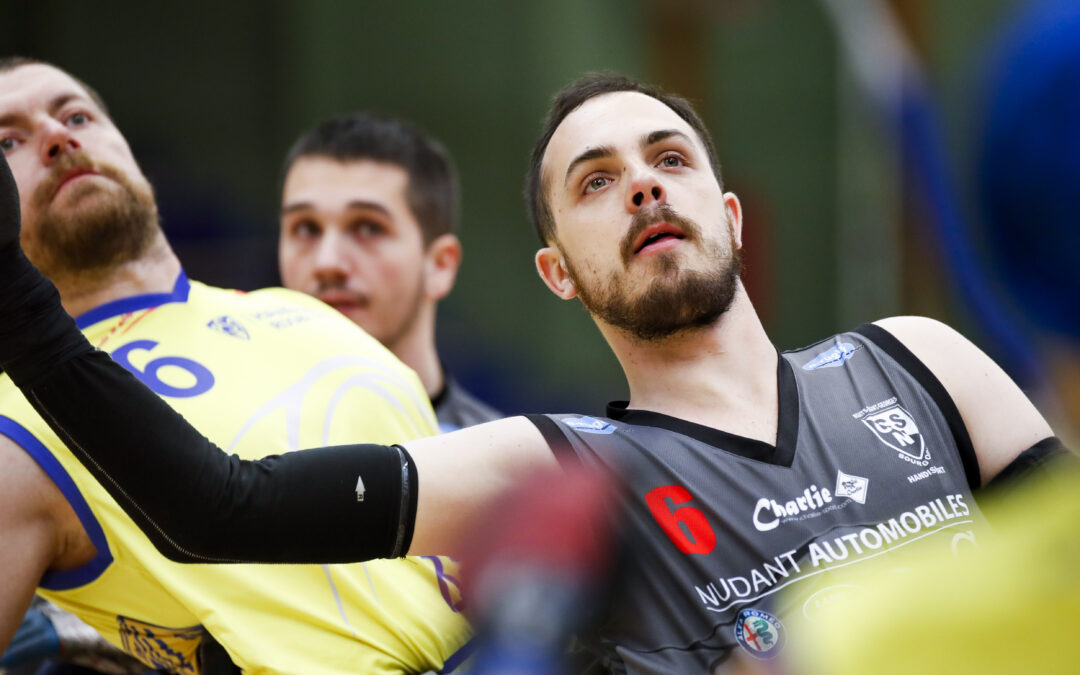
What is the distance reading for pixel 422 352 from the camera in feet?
14.5

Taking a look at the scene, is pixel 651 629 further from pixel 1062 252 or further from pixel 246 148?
pixel 246 148

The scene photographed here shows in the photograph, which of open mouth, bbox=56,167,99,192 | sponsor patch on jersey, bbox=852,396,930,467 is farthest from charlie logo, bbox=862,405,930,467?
open mouth, bbox=56,167,99,192

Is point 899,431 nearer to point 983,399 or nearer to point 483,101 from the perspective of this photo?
point 983,399

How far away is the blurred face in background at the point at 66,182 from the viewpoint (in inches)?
116

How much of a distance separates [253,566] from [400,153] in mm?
2394

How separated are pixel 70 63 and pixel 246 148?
2.06 metres

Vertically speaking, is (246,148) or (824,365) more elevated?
(824,365)

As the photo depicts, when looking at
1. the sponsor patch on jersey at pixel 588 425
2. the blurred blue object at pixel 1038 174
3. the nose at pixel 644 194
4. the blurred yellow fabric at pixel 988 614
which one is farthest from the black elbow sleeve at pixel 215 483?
the blurred blue object at pixel 1038 174

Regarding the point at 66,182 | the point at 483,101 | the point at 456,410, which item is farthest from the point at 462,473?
the point at 483,101

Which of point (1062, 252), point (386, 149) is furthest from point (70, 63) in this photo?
point (1062, 252)

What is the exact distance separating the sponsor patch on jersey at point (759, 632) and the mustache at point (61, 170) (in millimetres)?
1903

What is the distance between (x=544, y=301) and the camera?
1227 centimetres

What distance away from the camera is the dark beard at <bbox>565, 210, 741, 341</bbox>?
2.63 m

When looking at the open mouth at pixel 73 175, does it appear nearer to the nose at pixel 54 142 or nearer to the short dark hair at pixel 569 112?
the nose at pixel 54 142
